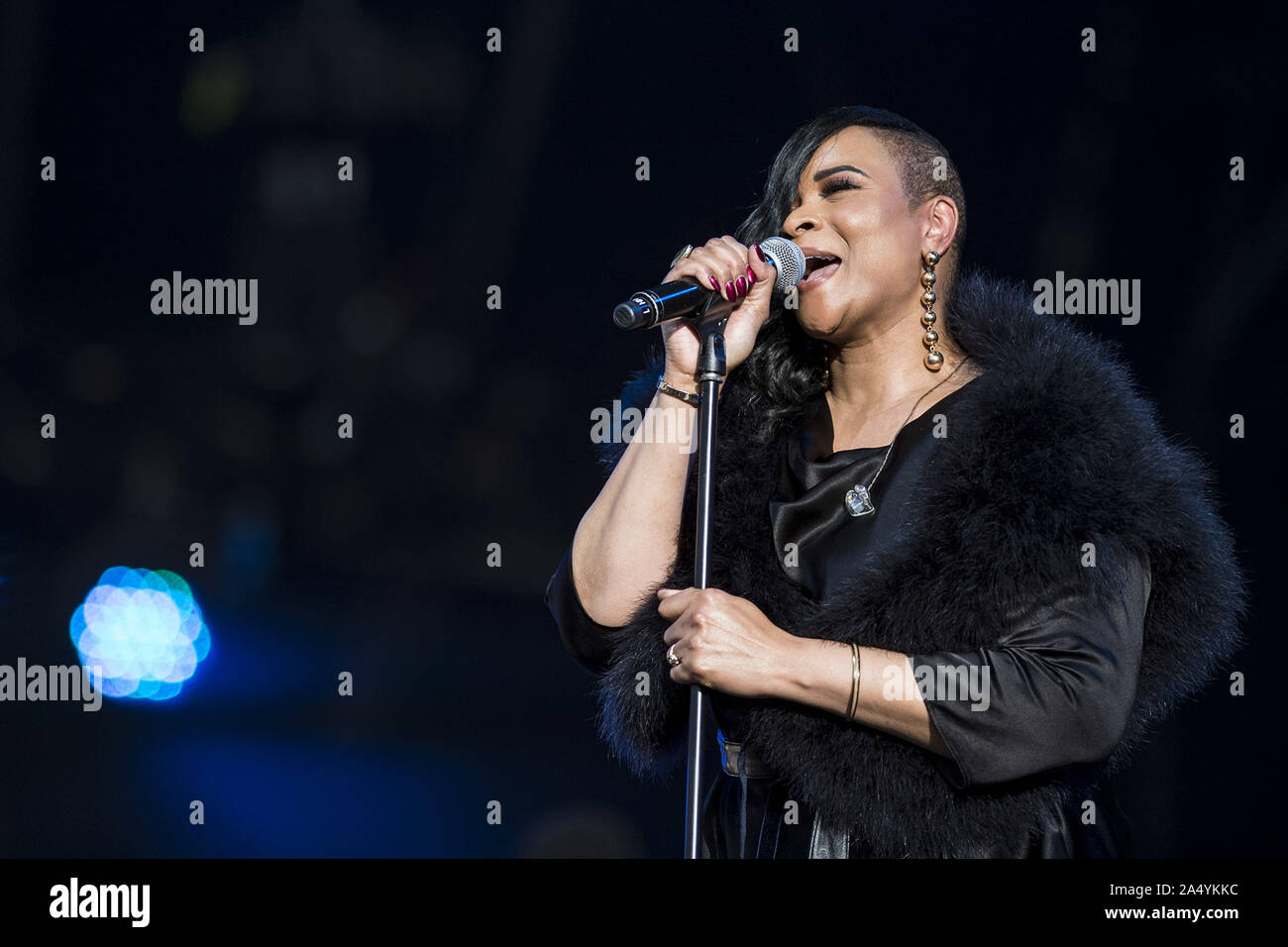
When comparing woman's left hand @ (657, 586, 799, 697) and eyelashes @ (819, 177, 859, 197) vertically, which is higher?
eyelashes @ (819, 177, 859, 197)

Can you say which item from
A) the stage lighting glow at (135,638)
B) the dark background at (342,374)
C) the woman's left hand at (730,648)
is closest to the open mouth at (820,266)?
the woman's left hand at (730,648)

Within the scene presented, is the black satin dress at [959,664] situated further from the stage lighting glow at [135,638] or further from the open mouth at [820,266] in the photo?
the stage lighting glow at [135,638]

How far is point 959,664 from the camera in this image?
1256 millimetres

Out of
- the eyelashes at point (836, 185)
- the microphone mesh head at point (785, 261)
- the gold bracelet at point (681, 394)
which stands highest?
the eyelashes at point (836, 185)

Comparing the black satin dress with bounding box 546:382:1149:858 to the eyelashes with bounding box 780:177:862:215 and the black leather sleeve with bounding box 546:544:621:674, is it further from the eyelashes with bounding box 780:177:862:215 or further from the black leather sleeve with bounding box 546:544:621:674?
the eyelashes with bounding box 780:177:862:215

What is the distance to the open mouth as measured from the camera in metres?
1.58

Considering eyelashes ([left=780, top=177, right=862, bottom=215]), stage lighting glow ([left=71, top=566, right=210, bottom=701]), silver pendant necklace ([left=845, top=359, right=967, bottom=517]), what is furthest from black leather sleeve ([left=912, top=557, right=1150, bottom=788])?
stage lighting glow ([left=71, top=566, right=210, bottom=701])

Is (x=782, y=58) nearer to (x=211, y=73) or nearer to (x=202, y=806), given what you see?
(x=211, y=73)

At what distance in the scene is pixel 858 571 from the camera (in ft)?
4.57

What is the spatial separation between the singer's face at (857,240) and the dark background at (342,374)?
3.12ft

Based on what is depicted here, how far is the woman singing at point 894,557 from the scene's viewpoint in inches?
50.7
